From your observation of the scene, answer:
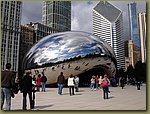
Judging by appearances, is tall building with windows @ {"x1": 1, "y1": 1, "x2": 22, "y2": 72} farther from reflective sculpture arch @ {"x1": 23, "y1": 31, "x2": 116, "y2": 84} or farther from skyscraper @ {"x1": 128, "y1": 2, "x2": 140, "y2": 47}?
skyscraper @ {"x1": 128, "y1": 2, "x2": 140, "y2": 47}

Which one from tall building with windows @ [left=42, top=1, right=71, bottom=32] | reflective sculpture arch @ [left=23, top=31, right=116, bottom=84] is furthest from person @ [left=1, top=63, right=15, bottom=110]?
reflective sculpture arch @ [left=23, top=31, right=116, bottom=84]

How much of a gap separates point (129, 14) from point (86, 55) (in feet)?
24.1

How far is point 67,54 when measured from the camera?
56.7 feet

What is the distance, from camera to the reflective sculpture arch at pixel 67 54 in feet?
56.9

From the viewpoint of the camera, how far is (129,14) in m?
10.8

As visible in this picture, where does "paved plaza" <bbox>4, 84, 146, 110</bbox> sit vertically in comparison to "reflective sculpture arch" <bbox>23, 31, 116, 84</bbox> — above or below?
below

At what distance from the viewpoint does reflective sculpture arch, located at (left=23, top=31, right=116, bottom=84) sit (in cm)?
1733

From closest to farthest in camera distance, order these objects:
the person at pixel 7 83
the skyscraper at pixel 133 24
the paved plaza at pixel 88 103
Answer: the person at pixel 7 83 → the paved plaza at pixel 88 103 → the skyscraper at pixel 133 24

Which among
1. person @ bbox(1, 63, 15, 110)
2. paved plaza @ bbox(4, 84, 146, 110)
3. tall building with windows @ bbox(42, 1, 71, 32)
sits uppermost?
tall building with windows @ bbox(42, 1, 71, 32)

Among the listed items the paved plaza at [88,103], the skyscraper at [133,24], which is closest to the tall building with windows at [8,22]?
the paved plaza at [88,103]

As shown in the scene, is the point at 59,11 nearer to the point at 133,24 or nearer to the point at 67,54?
the point at 67,54

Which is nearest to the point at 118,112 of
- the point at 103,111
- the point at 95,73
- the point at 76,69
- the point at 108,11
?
the point at 103,111

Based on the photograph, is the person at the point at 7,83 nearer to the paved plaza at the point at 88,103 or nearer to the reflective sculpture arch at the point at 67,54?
the paved plaza at the point at 88,103

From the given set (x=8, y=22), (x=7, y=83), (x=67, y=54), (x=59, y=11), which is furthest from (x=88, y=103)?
(x=59, y=11)
